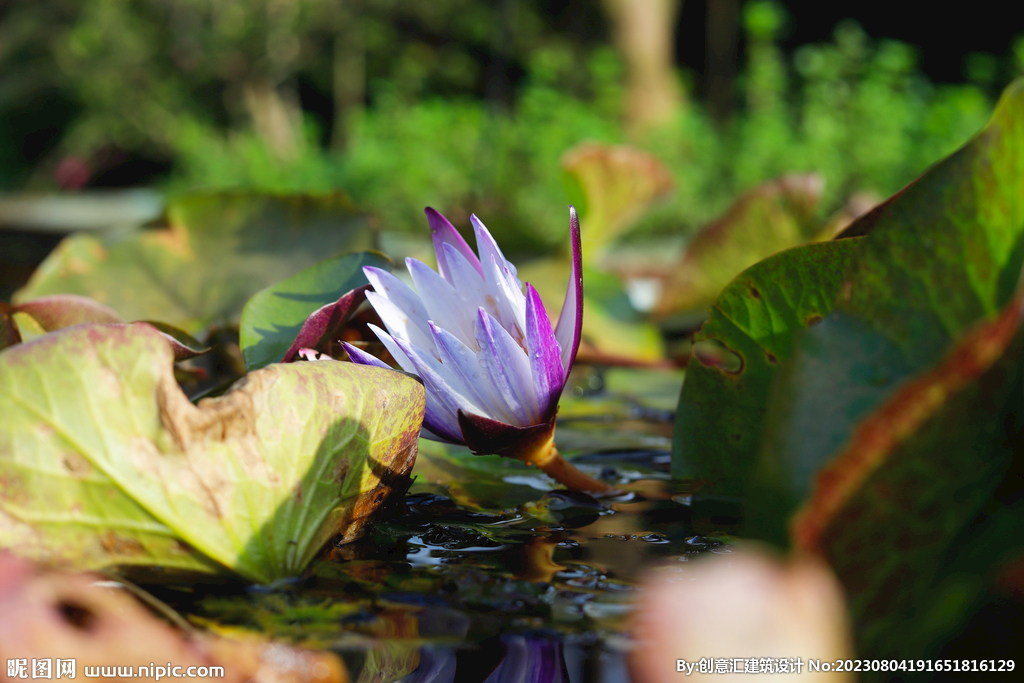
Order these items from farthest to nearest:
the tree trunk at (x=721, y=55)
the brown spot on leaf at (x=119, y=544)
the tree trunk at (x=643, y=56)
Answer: the tree trunk at (x=721, y=55) → the tree trunk at (x=643, y=56) → the brown spot on leaf at (x=119, y=544)

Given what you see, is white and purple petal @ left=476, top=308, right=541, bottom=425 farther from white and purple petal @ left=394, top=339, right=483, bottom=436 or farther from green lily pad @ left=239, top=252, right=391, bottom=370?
green lily pad @ left=239, top=252, right=391, bottom=370

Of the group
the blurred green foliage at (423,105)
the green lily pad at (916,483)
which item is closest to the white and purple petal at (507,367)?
the green lily pad at (916,483)

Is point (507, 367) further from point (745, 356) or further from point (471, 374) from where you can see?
point (745, 356)

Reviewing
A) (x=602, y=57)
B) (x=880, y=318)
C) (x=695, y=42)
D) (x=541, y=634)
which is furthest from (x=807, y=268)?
(x=695, y=42)

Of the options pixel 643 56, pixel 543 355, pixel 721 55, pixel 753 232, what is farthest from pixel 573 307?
pixel 721 55

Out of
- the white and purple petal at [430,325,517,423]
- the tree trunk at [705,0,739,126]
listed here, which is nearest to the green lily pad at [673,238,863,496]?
the white and purple petal at [430,325,517,423]

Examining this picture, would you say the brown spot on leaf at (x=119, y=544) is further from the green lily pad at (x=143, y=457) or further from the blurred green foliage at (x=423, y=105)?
the blurred green foliage at (x=423, y=105)
